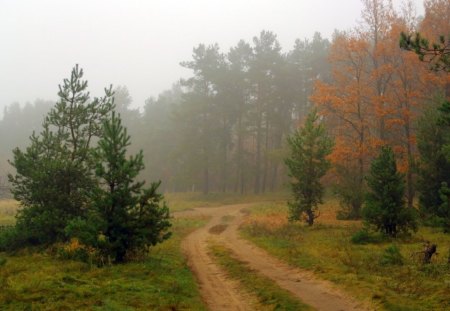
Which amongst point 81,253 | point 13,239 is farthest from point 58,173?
point 81,253

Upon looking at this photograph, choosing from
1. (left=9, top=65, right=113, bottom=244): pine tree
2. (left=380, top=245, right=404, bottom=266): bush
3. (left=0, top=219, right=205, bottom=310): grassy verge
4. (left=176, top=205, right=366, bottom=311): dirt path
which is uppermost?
(left=9, top=65, right=113, bottom=244): pine tree

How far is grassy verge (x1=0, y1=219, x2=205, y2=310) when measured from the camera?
11586 millimetres

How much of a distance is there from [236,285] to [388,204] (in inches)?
411

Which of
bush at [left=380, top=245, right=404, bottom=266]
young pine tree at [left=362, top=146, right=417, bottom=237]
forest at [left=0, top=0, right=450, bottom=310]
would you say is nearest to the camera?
forest at [left=0, top=0, right=450, bottom=310]

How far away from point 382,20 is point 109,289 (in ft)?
108

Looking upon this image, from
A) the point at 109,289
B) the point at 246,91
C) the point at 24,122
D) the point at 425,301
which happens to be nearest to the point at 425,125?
the point at 425,301

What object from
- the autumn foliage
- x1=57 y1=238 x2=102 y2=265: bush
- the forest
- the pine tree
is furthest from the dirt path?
the autumn foliage

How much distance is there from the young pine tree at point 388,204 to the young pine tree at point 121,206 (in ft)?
36.1

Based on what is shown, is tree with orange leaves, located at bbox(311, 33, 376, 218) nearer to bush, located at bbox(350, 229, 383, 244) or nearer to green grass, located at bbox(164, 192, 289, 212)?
bush, located at bbox(350, 229, 383, 244)

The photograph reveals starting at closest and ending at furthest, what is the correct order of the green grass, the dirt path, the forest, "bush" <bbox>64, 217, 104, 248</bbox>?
the dirt path
the forest
"bush" <bbox>64, 217, 104, 248</bbox>
the green grass

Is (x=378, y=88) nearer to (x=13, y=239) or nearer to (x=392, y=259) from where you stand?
(x=392, y=259)

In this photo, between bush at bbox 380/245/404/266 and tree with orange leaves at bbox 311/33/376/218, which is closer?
bush at bbox 380/245/404/266

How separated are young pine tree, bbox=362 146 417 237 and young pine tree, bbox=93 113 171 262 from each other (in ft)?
36.1

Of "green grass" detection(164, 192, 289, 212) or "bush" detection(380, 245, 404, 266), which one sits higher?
"green grass" detection(164, 192, 289, 212)
